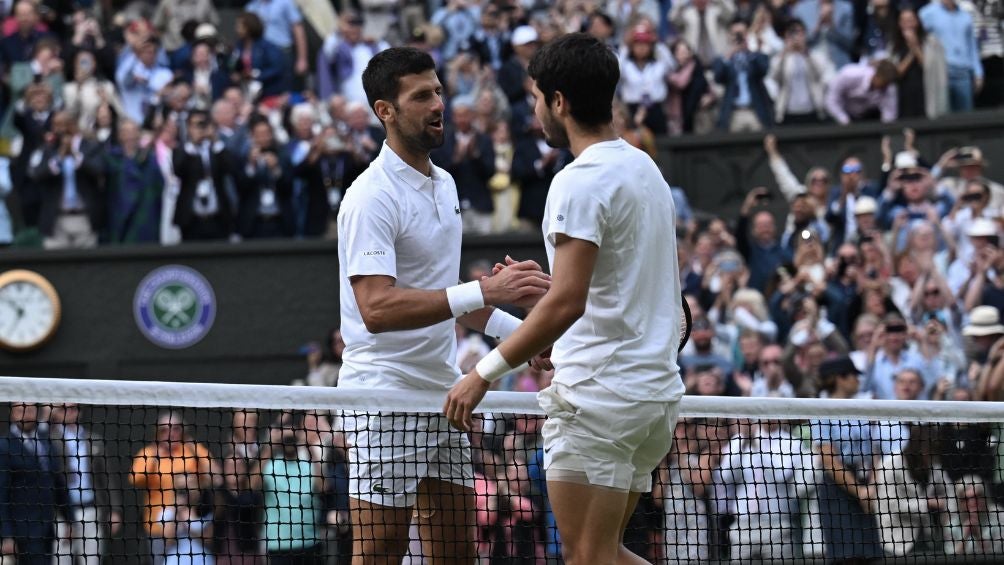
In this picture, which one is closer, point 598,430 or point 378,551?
point 598,430

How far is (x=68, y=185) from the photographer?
55.6ft

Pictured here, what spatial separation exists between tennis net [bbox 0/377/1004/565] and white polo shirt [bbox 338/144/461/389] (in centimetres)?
12

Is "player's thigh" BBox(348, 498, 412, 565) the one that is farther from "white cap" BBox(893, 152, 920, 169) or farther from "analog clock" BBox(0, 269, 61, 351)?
"analog clock" BBox(0, 269, 61, 351)

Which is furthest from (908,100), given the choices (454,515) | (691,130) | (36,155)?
(454,515)

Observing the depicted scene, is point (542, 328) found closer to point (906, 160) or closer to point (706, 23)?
point (906, 160)

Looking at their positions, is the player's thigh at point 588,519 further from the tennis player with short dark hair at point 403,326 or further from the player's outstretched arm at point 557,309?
the tennis player with short dark hair at point 403,326

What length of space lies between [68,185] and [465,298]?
11938mm

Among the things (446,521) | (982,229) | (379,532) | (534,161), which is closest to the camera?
(379,532)

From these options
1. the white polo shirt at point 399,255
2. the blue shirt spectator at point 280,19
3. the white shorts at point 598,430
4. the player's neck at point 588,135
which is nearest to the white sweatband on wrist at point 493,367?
the white shorts at point 598,430

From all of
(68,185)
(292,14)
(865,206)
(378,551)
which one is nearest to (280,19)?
(292,14)

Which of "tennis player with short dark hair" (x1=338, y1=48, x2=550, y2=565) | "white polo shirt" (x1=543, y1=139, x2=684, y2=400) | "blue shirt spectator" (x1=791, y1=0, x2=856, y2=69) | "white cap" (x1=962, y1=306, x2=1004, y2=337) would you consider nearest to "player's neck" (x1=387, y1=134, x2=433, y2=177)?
"tennis player with short dark hair" (x1=338, y1=48, x2=550, y2=565)

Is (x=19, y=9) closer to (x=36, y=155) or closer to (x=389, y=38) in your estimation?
(x=36, y=155)

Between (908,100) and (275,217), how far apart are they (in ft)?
21.2

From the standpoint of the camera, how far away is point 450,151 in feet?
53.5
